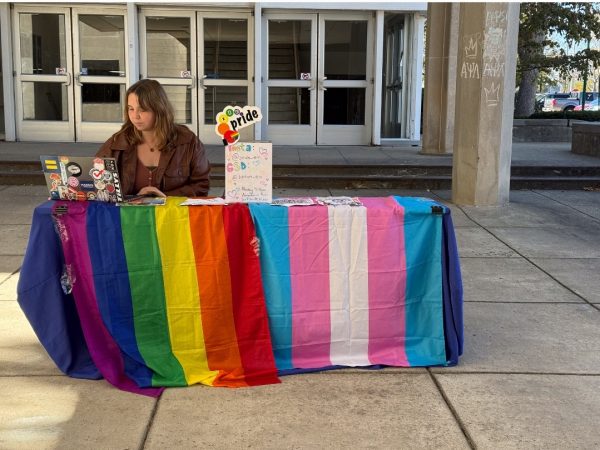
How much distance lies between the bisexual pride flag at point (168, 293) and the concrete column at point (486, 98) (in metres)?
5.37

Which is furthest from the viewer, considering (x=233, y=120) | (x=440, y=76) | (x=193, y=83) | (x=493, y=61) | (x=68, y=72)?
(x=193, y=83)

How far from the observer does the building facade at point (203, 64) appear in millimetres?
13438

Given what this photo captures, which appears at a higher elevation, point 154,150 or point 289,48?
point 289,48

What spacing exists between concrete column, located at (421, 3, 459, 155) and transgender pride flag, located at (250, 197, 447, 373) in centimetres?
890

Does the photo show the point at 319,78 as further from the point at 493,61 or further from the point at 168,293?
the point at 168,293

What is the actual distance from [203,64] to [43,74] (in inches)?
124

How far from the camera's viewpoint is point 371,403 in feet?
11.5

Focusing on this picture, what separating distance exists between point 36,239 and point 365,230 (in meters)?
1.79

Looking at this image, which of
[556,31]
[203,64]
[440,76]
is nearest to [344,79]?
[440,76]

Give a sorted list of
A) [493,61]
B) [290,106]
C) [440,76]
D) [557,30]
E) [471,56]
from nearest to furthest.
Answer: [493,61] < [471,56] < [440,76] < [290,106] < [557,30]

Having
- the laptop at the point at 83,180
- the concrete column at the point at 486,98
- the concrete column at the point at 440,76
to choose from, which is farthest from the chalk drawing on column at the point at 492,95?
the laptop at the point at 83,180

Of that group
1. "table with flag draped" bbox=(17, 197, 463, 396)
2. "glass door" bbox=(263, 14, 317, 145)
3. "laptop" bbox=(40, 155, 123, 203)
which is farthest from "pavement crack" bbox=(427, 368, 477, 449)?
"glass door" bbox=(263, 14, 317, 145)

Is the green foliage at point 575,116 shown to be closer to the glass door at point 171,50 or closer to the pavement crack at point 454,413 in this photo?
the glass door at point 171,50

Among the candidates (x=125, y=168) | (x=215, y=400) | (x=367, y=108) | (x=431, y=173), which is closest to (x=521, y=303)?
(x=215, y=400)
